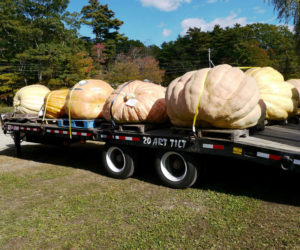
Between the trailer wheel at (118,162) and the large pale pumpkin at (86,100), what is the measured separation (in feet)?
3.28

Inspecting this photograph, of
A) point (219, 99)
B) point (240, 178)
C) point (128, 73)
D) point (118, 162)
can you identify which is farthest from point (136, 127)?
point (128, 73)

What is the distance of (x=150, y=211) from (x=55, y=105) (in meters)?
4.35

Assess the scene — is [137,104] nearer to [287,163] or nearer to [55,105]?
[287,163]

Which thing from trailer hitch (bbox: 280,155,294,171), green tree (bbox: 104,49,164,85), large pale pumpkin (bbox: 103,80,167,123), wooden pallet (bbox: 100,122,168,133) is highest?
green tree (bbox: 104,49,164,85)

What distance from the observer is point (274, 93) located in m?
5.40

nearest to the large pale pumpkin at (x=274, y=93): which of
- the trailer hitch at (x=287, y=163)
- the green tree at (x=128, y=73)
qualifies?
the trailer hitch at (x=287, y=163)

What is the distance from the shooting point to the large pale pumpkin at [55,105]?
7.16 meters

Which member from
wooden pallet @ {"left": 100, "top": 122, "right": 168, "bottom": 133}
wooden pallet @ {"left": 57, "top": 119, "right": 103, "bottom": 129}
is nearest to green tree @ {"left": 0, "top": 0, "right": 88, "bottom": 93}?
wooden pallet @ {"left": 57, "top": 119, "right": 103, "bottom": 129}

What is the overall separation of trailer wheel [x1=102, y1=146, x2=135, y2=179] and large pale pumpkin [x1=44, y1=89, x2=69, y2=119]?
6.98 ft

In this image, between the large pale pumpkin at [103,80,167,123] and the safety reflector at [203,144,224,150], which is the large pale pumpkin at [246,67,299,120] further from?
the large pale pumpkin at [103,80,167,123]

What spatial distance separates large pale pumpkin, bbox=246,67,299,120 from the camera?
5.41m

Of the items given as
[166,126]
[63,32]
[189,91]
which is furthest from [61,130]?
[63,32]

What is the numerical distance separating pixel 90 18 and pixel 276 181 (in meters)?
54.5

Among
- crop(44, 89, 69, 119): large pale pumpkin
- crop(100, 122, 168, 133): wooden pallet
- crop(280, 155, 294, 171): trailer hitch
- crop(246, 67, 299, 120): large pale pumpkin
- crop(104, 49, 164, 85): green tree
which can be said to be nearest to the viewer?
crop(280, 155, 294, 171): trailer hitch
